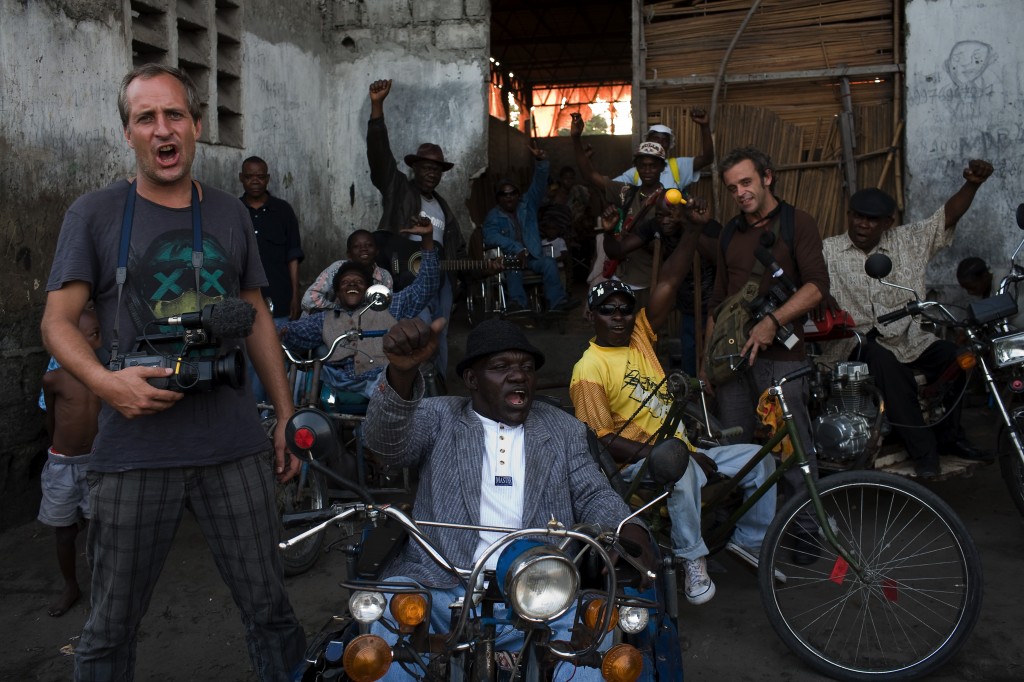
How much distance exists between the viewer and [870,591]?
3.72 meters

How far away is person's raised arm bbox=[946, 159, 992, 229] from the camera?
17.2ft

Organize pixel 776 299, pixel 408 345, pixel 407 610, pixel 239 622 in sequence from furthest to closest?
pixel 776 299 → pixel 239 622 → pixel 408 345 → pixel 407 610

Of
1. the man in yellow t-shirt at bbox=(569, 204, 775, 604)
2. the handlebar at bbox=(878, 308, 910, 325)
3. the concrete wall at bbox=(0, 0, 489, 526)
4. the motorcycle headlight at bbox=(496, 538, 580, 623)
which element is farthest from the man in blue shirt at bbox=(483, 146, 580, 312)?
the motorcycle headlight at bbox=(496, 538, 580, 623)

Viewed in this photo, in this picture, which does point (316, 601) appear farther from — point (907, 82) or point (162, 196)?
point (907, 82)

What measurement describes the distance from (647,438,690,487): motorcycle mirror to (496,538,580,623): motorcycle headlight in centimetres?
45

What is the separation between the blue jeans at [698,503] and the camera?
383cm

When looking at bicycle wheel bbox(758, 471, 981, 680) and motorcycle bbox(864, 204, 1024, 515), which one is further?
motorcycle bbox(864, 204, 1024, 515)

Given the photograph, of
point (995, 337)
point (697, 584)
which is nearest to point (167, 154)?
point (697, 584)

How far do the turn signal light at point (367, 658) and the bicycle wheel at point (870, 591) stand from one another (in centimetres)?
202

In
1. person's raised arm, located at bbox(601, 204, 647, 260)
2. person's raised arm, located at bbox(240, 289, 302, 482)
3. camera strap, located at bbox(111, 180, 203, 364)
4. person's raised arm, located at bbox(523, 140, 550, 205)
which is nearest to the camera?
camera strap, located at bbox(111, 180, 203, 364)

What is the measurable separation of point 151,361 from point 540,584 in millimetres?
1233

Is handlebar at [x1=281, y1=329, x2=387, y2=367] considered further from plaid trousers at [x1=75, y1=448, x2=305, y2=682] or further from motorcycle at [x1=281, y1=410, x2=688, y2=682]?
motorcycle at [x1=281, y1=410, x2=688, y2=682]

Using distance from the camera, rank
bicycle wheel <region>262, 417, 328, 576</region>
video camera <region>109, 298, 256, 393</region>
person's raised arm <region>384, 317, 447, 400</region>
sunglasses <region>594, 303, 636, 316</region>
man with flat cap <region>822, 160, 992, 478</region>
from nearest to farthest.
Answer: person's raised arm <region>384, 317, 447, 400</region>
video camera <region>109, 298, 256, 393</region>
sunglasses <region>594, 303, 636, 316</region>
bicycle wheel <region>262, 417, 328, 576</region>
man with flat cap <region>822, 160, 992, 478</region>

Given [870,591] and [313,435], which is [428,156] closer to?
[870,591]
